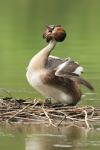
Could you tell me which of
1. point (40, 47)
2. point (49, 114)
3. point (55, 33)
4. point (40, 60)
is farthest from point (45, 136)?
point (40, 47)

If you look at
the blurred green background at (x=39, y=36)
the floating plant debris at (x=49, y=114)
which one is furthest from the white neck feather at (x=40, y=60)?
the blurred green background at (x=39, y=36)

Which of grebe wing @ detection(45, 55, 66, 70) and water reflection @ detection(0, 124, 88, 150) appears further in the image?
grebe wing @ detection(45, 55, 66, 70)

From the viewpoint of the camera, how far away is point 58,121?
1505cm

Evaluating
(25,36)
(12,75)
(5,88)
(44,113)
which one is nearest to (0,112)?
(44,113)

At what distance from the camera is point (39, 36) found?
111 ft

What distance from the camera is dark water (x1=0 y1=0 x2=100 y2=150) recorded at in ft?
44.7

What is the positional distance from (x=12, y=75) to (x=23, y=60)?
11.5ft

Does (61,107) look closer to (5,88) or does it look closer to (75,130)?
(75,130)

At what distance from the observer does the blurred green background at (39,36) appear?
19844 mm

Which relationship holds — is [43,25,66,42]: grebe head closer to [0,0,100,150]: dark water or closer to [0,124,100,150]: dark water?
[0,0,100,150]: dark water

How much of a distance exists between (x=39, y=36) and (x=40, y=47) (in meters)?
5.12

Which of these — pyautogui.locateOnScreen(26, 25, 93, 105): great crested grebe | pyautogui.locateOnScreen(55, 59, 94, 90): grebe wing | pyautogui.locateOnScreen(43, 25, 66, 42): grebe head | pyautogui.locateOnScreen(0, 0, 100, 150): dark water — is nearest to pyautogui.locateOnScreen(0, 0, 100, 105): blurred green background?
pyautogui.locateOnScreen(0, 0, 100, 150): dark water

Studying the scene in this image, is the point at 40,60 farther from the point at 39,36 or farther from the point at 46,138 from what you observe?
the point at 39,36

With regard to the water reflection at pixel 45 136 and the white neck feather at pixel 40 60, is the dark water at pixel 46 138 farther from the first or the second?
the white neck feather at pixel 40 60
